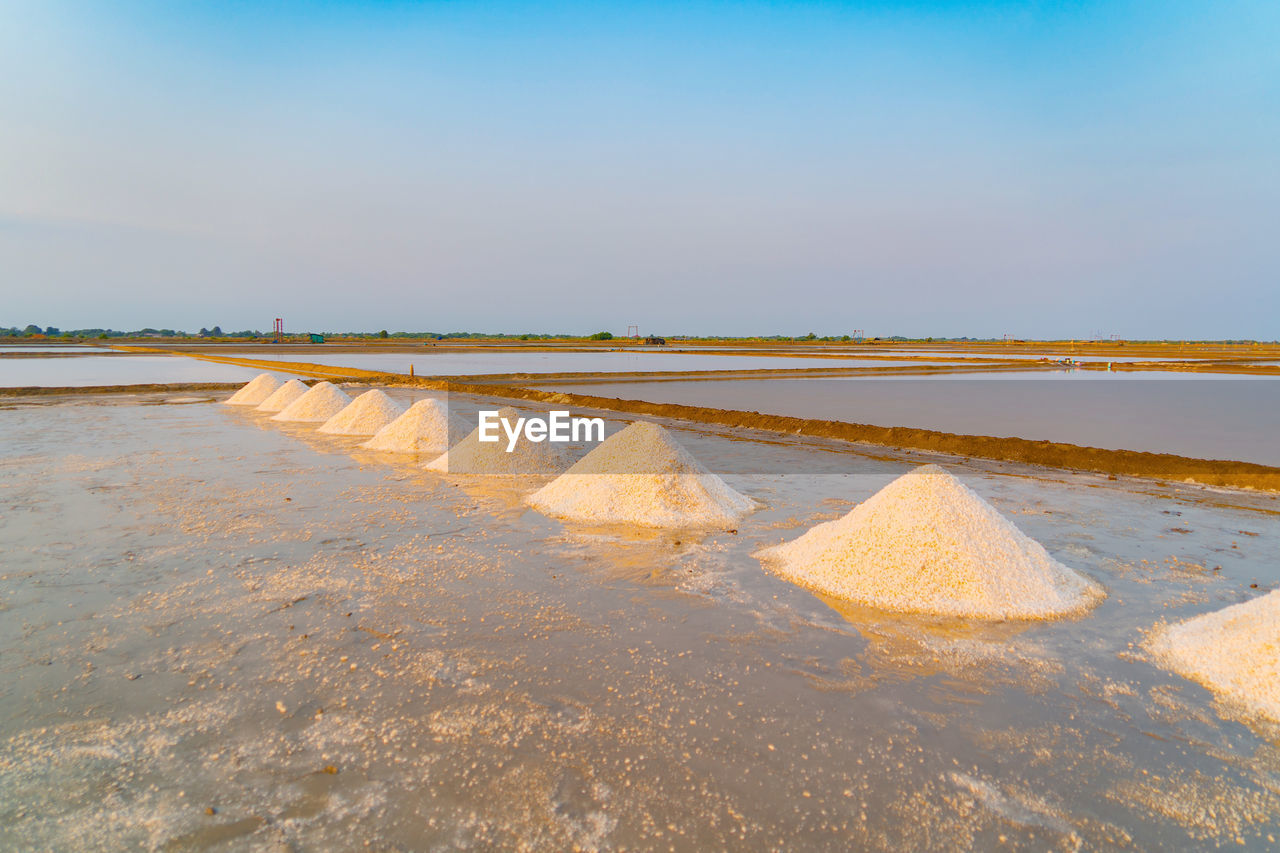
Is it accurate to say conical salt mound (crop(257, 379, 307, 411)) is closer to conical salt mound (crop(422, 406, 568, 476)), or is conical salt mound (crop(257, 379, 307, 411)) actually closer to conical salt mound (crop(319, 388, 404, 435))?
conical salt mound (crop(319, 388, 404, 435))

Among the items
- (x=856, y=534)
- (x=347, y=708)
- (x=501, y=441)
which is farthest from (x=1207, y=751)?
(x=501, y=441)

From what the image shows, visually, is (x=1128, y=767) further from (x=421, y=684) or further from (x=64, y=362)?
(x=64, y=362)

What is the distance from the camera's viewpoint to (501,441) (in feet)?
22.1

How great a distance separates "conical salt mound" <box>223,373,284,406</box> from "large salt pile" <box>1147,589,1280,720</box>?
45.5ft

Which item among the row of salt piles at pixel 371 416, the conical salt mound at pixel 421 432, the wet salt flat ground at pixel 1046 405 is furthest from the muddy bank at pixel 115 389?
the conical salt mound at pixel 421 432

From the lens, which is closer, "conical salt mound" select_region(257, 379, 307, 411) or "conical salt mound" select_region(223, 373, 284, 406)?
"conical salt mound" select_region(257, 379, 307, 411)

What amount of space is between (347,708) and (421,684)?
0.25 metres

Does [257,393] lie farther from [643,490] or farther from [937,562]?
[937,562]

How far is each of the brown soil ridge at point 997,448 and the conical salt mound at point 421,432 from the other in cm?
439

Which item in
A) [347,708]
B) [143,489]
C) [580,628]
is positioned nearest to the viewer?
[347,708]

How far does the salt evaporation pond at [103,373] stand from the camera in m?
17.8

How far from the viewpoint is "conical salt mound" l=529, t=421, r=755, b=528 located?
16.1 ft

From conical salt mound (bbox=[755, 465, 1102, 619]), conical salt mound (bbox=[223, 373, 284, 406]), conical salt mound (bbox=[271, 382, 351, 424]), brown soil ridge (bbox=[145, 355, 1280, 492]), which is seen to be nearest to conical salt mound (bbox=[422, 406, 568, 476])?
conical salt mound (bbox=[755, 465, 1102, 619])

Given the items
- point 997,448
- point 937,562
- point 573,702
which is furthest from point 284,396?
point 937,562
